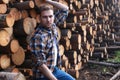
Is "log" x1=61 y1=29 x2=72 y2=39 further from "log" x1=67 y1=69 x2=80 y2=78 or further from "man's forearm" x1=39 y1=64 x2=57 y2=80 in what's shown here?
"man's forearm" x1=39 y1=64 x2=57 y2=80

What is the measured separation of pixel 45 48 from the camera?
424 centimetres

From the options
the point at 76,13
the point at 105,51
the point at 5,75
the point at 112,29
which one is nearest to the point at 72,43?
the point at 76,13

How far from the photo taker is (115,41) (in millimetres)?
9852

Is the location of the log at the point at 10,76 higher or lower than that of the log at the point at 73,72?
higher

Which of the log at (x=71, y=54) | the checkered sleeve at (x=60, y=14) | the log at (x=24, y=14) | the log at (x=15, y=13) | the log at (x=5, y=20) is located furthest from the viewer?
the log at (x=71, y=54)

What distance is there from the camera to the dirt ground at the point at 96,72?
707 cm

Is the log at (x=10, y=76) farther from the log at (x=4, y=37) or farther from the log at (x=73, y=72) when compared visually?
the log at (x=73, y=72)

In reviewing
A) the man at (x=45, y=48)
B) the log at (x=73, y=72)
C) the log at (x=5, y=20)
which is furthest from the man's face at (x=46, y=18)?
the log at (x=73, y=72)

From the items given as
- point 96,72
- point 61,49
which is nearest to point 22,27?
point 61,49

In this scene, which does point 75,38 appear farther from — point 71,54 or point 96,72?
point 96,72

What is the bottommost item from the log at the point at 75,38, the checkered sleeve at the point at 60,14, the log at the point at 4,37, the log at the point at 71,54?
the log at the point at 71,54

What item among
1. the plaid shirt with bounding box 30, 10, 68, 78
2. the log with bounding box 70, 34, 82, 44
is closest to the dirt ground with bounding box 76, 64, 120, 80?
the log with bounding box 70, 34, 82, 44

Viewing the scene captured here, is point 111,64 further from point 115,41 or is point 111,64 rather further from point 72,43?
point 115,41

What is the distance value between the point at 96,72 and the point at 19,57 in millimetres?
3020
